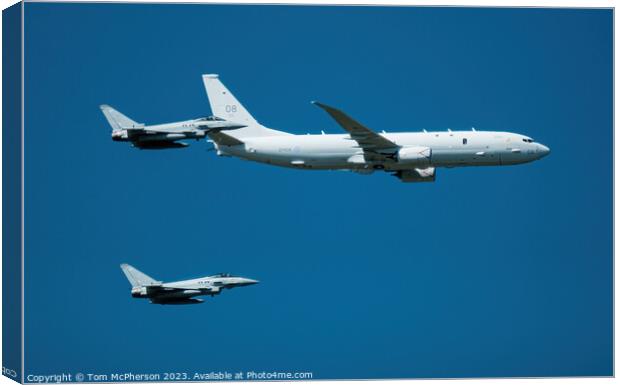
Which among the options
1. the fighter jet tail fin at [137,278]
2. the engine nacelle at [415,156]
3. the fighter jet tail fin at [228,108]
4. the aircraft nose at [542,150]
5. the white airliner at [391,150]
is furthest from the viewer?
the fighter jet tail fin at [228,108]

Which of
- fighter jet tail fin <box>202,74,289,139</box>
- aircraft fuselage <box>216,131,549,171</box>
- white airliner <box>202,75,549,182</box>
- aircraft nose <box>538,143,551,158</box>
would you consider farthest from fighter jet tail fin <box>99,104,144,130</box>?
aircraft nose <box>538,143,551,158</box>

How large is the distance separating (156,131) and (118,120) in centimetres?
147

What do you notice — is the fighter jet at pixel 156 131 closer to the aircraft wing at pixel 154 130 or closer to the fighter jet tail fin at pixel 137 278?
the aircraft wing at pixel 154 130

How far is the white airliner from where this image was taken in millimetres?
51250

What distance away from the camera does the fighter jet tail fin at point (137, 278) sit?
4592cm

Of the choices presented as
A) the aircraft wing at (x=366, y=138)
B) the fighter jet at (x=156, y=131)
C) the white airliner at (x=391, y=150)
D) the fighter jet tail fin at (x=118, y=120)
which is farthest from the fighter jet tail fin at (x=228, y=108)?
the fighter jet tail fin at (x=118, y=120)

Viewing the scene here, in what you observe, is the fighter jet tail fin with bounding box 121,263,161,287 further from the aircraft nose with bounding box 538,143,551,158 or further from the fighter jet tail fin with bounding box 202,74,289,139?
the aircraft nose with bounding box 538,143,551,158

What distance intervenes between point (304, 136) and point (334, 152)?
52.7 inches

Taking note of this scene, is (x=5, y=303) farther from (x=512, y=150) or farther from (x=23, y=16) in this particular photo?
(x=512, y=150)

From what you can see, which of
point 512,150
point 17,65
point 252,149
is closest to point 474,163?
point 512,150

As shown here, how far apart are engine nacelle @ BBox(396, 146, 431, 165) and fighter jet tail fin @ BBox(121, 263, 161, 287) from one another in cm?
1017

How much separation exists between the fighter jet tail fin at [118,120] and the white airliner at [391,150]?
3.93 meters

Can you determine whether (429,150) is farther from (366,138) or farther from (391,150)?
(366,138)

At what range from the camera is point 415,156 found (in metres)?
50.8
